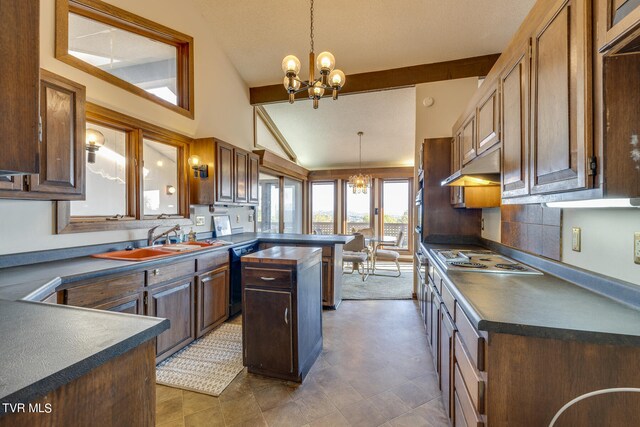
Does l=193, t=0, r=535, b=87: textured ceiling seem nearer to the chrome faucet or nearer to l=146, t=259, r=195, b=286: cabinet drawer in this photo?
the chrome faucet

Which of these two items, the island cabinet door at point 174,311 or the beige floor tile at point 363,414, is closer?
the beige floor tile at point 363,414

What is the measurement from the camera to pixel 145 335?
2.80ft

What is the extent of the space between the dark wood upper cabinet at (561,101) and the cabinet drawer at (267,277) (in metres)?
1.57

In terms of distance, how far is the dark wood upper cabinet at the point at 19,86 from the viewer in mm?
739

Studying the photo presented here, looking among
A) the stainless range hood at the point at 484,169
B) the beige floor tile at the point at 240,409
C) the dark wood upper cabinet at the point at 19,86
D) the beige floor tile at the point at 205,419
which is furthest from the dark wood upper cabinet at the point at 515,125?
the beige floor tile at the point at 205,419

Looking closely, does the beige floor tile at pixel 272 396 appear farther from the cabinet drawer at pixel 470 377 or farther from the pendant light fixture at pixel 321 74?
the pendant light fixture at pixel 321 74

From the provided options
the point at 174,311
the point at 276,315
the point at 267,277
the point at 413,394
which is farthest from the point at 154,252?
the point at 413,394

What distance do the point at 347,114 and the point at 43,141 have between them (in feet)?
15.4

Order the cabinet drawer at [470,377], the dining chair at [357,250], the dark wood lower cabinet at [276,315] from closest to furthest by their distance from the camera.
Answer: the cabinet drawer at [470,377] → the dark wood lower cabinet at [276,315] → the dining chair at [357,250]

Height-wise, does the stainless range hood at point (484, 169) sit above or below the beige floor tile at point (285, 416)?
above

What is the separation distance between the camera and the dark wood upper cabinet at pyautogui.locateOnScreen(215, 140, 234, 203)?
350 cm

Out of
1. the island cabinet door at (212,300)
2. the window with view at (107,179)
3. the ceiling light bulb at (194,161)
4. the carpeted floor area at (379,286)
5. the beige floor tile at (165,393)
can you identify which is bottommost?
the beige floor tile at (165,393)

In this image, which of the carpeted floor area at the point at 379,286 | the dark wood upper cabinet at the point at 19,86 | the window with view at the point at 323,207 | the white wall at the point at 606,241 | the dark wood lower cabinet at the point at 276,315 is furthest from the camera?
the window with view at the point at 323,207

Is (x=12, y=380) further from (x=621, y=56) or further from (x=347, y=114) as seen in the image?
(x=347, y=114)
